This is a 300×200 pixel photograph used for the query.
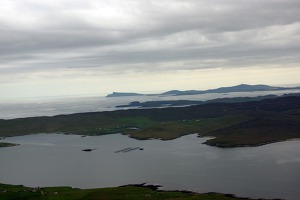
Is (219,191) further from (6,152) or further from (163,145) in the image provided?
(6,152)

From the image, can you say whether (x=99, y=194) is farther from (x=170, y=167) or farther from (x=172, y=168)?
(x=170, y=167)

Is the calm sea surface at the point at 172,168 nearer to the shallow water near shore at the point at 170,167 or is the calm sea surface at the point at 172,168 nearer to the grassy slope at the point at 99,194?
the shallow water near shore at the point at 170,167

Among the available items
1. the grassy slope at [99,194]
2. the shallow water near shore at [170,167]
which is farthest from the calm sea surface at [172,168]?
the grassy slope at [99,194]

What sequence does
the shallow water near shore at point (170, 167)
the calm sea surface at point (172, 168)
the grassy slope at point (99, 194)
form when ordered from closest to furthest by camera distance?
the grassy slope at point (99, 194)
the calm sea surface at point (172, 168)
the shallow water near shore at point (170, 167)

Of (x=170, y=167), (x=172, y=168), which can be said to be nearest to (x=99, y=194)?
(x=172, y=168)

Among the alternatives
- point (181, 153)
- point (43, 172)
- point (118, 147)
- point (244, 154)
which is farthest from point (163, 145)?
point (43, 172)
